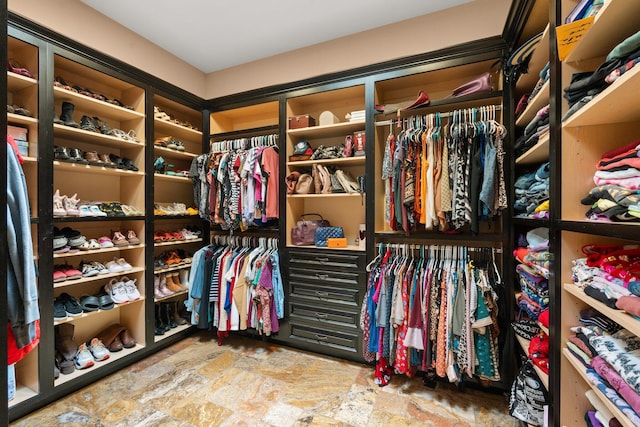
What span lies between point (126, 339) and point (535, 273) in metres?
3.04

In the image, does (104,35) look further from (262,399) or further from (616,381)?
(616,381)

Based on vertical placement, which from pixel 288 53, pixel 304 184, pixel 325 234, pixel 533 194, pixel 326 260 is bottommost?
pixel 326 260

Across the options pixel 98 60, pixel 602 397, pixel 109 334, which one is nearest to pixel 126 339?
pixel 109 334

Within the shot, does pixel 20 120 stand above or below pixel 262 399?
above

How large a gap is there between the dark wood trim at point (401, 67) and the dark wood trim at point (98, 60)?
0.60 m

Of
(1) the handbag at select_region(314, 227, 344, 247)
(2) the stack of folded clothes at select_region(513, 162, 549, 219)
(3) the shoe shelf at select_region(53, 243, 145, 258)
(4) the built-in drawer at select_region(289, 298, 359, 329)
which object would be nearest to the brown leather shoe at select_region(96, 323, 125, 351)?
(3) the shoe shelf at select_region(53, 243, 145, 258)

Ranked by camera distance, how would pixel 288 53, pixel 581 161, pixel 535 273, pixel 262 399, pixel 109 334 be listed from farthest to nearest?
pixel 288 53
pixel 109 334
pixel 262 399
pixel 535 273
pixel 581 161

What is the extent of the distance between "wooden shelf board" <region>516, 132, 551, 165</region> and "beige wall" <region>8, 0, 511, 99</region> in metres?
1.06

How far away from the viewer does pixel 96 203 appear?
7.29 ft

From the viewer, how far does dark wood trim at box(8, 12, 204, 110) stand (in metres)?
1.72

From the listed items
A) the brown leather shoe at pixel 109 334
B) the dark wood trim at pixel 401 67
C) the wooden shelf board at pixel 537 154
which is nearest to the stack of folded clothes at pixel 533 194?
the wooden shelf board at pixel 537 154

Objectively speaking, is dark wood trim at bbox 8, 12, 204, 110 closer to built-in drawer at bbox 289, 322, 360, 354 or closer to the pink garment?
built-in drawer at bbox 289, 322, 360, 354

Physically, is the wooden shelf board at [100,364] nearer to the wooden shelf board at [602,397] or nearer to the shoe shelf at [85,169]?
the shoe shelf at [85,169]

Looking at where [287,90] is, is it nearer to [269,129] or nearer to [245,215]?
[269,129]
